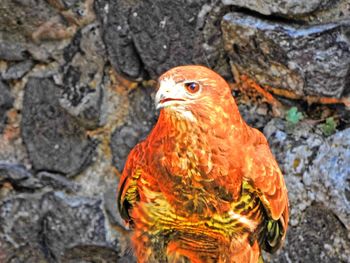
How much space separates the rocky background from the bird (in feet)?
0.97

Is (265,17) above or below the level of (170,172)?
above

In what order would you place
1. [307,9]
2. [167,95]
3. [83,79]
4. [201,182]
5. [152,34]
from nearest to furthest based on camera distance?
[167,95] < [201,182] < [307,9] < [152,34] < [83,79]

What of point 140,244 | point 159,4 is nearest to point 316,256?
point 140,244

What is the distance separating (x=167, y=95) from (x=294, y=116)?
0.75 m

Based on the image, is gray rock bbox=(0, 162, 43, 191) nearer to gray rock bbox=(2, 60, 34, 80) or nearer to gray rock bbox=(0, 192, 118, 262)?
gray rock bbox=(0, 192, 118, 262)

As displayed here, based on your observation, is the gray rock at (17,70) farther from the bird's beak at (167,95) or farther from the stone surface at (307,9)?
the bird's beak at (167,95)

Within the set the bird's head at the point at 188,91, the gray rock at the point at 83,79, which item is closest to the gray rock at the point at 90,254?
the gray rock at the point at 83,79

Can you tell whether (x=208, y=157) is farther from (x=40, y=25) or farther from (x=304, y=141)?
(x=40, y=25)

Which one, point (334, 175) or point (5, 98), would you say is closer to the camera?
point (334, 175)

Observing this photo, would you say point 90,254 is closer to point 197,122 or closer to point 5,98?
point 5,98

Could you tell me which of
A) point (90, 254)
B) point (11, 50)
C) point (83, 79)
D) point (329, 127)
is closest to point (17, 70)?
point (11, 50)

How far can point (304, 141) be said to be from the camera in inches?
94.9

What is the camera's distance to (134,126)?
2.67 meters

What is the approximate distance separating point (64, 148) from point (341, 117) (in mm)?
1073
